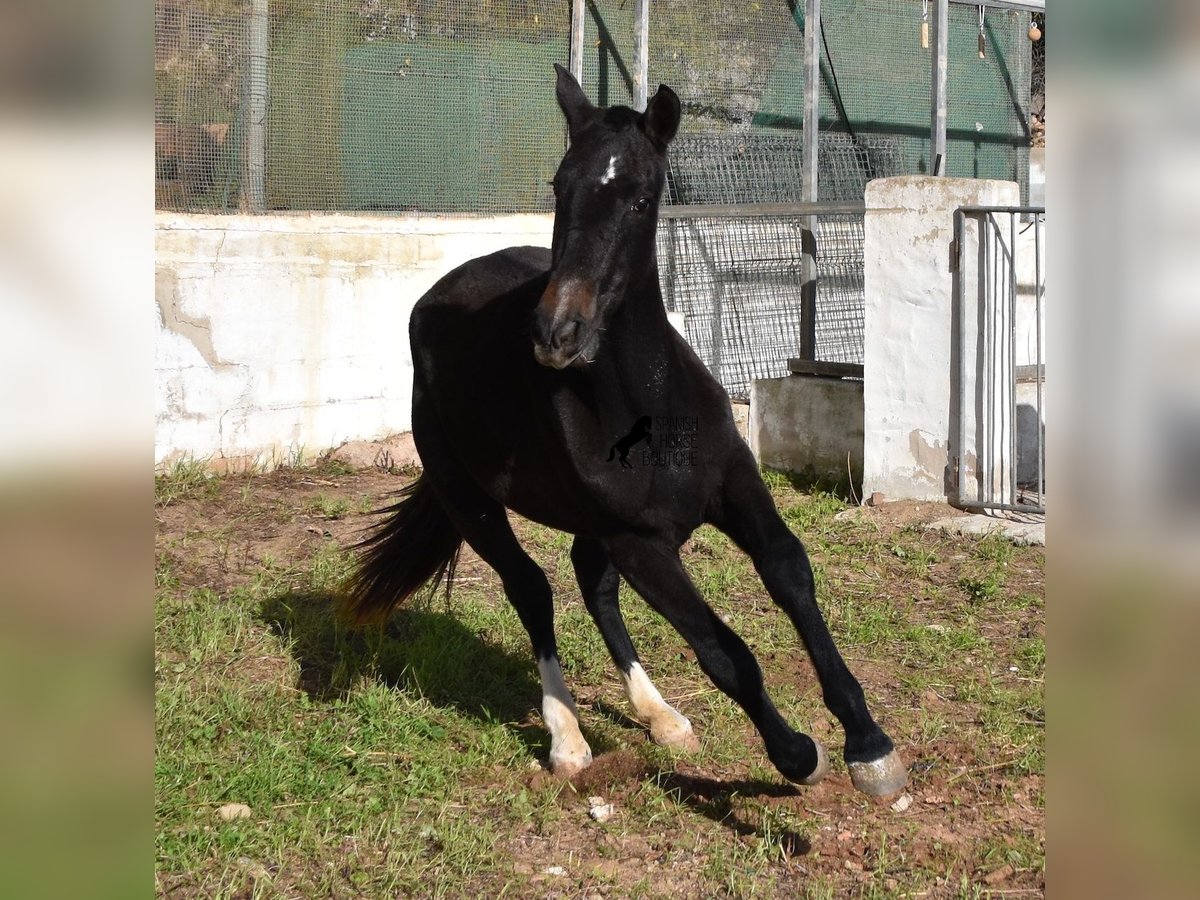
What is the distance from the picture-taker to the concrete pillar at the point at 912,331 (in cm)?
708

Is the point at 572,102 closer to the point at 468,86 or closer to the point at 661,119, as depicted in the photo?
the point at 661,119

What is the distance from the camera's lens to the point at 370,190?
827 cm

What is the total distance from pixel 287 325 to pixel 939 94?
448 centimetres

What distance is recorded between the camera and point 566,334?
9.92 feet

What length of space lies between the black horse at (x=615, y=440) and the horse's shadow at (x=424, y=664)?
1.03 feet

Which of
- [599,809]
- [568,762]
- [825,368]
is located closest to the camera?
[599,809]

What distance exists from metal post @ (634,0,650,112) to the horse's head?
541 centimetres

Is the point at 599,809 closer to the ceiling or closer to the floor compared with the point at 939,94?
closer to the floor

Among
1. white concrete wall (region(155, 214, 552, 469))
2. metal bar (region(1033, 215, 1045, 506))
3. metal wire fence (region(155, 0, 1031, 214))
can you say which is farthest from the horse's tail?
metal wire fence (region(155, 0, 1031, 214))

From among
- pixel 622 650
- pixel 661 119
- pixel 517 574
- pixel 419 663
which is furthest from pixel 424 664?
pixel 661 119

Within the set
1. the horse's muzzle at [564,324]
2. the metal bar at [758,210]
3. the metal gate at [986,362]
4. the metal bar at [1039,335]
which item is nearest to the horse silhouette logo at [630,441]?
the horse's muzzle at [564,324]
